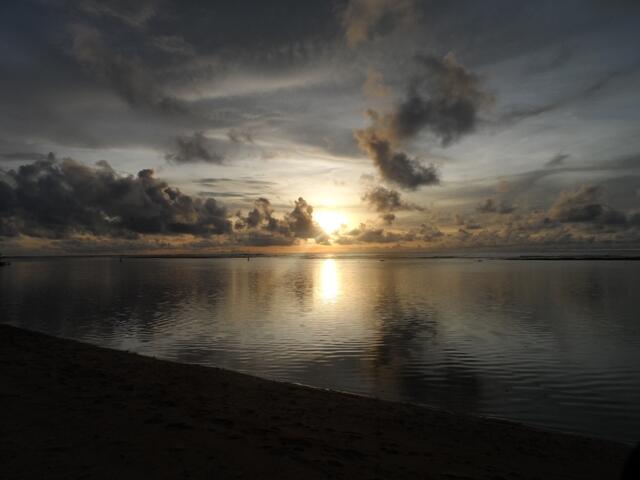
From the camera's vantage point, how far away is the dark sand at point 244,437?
9.77 meters

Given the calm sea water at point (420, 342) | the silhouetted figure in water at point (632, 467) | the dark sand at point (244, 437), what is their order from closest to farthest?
the silhouetted figure in water at point (632, 467), the dark sand at point (244, 437), the calm sea water at point (420, 342)

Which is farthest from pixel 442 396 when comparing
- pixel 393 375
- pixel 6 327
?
pixel 6 327

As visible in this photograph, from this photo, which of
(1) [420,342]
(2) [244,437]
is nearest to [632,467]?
(2) [244,437]

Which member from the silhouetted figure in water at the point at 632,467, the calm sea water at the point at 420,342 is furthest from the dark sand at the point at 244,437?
the silhouetted figure in water at the point at 632,467

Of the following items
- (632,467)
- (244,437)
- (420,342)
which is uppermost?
(632,467)

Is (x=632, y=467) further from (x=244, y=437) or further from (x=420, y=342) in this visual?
(x=420, y=342)

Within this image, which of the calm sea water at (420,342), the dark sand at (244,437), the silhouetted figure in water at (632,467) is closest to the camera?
the silhouetted figure in water at (632,467)

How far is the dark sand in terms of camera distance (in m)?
9.77

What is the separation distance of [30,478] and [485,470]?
1039 cm

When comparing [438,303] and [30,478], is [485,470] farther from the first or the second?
[438,303]

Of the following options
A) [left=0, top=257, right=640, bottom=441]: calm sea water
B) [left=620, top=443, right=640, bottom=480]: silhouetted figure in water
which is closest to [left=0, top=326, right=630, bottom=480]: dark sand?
[left=0, top=257, right=640, bottom=441]: calm sea water

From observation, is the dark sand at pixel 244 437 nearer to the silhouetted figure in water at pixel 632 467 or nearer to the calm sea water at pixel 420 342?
the calm sea water at pixel 420 342

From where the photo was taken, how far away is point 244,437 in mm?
11672

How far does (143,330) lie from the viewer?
3394cm
